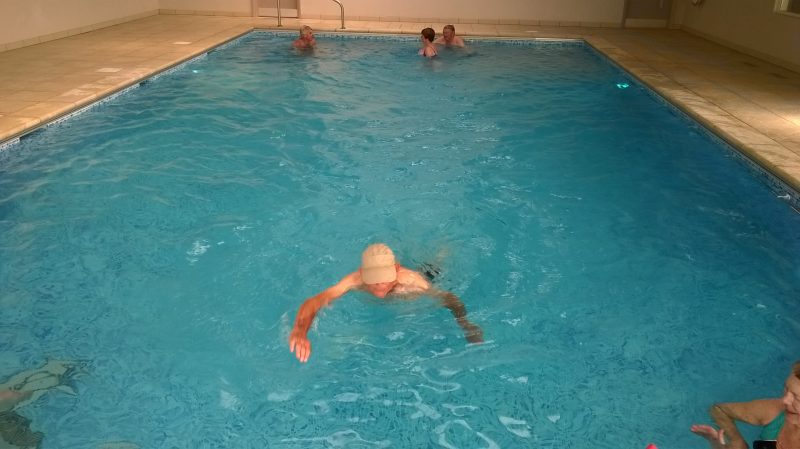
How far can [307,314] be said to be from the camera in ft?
11.7

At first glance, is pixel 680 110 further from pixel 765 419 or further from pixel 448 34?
pixel 765 419

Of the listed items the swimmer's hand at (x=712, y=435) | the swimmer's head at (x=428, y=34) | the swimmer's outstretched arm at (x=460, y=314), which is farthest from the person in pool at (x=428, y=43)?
the swimmer's hand at (x=712, y=435)

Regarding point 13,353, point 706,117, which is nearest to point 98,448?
point 13,353

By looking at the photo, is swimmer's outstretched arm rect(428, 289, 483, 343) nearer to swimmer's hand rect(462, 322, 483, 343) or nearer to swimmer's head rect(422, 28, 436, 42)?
swimmer's hand rect(462, 322, 483, 343)

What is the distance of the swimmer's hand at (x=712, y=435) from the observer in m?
2.89

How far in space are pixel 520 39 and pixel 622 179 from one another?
7519 millimetres

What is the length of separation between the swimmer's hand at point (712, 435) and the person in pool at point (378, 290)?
129 cm

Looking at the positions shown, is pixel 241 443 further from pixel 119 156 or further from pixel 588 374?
pixel 119 156

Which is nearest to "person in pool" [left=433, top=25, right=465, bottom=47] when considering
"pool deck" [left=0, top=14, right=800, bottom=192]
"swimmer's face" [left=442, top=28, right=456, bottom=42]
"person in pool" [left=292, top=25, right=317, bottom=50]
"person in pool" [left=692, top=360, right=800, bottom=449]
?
"swimmer's face" [left=442, top=28, right=456, bottom=42]

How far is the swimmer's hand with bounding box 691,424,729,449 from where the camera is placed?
2.89 m

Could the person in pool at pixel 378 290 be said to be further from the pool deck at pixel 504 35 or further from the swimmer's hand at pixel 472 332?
the pool deck at pixel 504 35

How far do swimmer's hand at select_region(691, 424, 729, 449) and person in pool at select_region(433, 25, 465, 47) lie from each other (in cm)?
999

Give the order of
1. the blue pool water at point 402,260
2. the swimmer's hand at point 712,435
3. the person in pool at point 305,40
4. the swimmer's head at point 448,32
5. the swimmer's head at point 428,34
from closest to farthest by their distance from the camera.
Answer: the swimmer's hand at point 712,435
the blue pool water at point 402,260
the swimmer's head at point 428,34
the person in pool at point 305,40
the swimmer's head at point 448,32

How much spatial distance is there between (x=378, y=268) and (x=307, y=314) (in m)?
0.50
